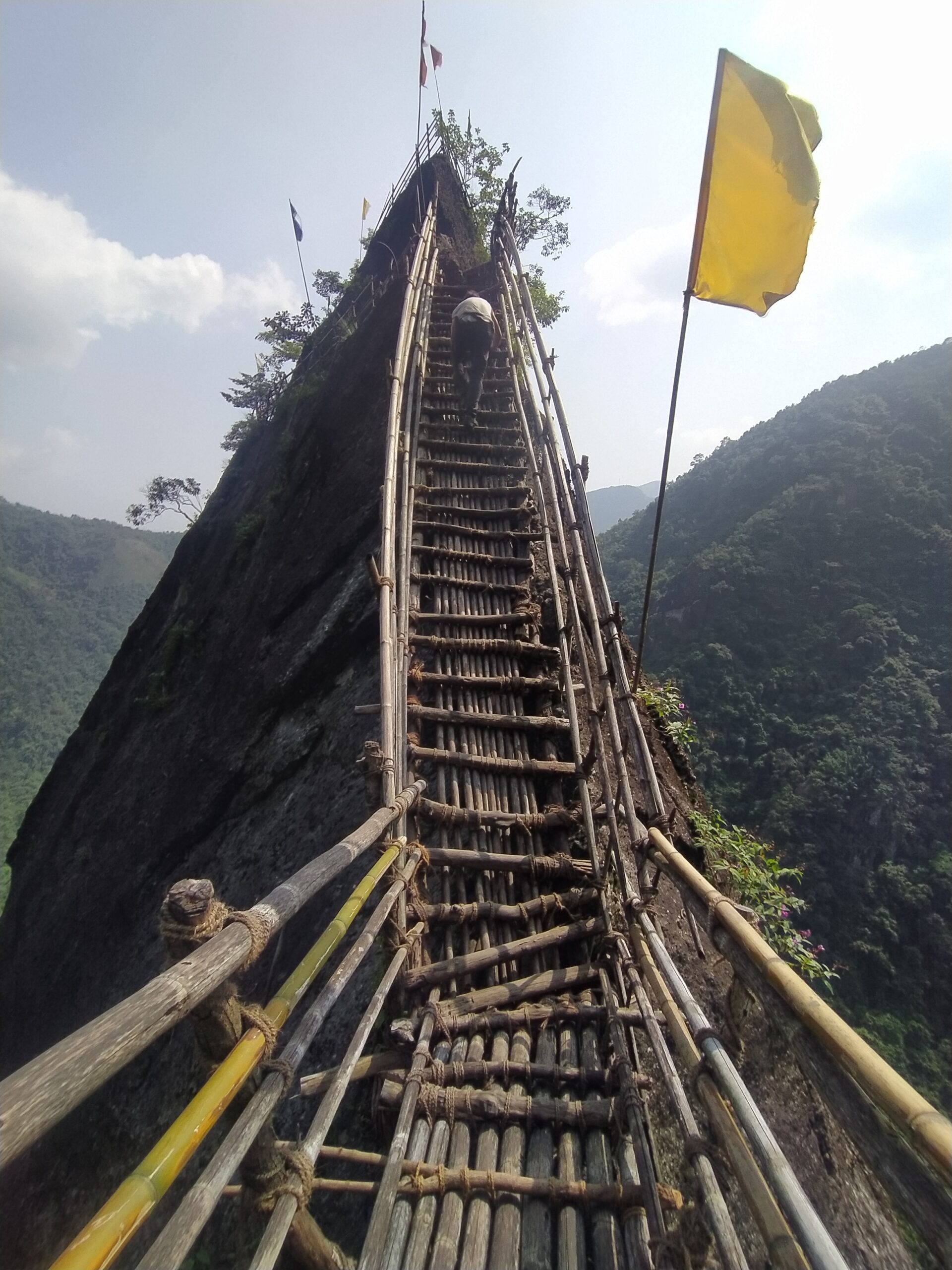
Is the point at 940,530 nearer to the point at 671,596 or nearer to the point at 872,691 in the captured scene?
the point at 872,691

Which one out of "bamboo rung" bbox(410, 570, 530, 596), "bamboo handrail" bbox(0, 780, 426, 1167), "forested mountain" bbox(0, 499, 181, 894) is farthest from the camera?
"forested mountain" bbox(0, 499, 181, 894)

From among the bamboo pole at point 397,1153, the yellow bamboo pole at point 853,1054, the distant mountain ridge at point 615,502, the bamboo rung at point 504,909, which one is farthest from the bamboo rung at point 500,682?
the distant mountain ridge at point 615,502

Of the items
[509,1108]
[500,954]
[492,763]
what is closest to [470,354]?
[492,763]

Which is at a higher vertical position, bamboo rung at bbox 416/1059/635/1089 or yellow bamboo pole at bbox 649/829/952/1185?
yellow bamboo pole at bbox 649/829/952/1185

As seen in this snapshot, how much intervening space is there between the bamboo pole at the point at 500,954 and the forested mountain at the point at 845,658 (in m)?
18.5

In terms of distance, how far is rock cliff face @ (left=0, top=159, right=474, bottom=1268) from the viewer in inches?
164

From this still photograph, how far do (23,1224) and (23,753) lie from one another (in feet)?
180

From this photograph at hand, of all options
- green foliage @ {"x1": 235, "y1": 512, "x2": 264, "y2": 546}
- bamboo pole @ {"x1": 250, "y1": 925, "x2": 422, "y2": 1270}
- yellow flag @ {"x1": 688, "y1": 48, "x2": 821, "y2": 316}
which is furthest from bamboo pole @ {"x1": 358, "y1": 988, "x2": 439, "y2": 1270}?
green foliage @ {"x1": 235, "y1": 512, "x2": 264, "y2": 546}

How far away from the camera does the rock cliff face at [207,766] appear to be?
4172 mm

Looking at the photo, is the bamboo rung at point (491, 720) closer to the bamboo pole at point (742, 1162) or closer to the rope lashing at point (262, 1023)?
the bamboo pole at point (742, 1162)

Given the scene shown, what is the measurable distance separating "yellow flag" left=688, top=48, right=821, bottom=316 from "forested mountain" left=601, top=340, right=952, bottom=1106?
766 inches

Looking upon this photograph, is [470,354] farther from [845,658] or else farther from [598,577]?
[845,658]

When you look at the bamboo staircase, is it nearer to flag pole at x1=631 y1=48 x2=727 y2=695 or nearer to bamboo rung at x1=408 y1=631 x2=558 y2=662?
bamboo rung at x1=408 y1=631 x2=558 y2=662

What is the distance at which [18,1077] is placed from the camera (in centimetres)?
85
